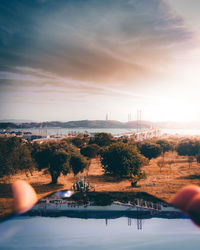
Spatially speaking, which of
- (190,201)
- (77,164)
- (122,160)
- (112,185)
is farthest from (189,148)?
(190,201)

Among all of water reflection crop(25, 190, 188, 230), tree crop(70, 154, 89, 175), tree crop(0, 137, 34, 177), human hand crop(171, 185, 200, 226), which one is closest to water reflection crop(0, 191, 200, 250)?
water reflection crop(25, 190, 188, 230)

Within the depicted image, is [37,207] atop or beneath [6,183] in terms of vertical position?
atop

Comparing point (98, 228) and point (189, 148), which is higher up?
point (98, 228)

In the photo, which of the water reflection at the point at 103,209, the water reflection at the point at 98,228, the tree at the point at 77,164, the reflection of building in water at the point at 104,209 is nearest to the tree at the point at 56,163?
the tree at the point at 77,164

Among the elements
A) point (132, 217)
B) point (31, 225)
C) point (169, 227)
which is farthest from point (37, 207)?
point (169, 227)

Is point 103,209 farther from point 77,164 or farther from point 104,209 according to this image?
point 77,164

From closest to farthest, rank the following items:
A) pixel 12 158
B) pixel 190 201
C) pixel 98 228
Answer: pixel 190 201 < pixel 98 228 < pixel 12 158

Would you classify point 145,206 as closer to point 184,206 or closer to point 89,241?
point 89,241

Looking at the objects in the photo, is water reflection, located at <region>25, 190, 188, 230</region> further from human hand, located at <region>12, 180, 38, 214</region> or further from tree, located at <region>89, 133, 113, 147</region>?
tree, located at <region>89, 133, 113, 147</region>
